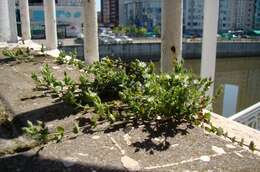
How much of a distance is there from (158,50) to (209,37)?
1836 inches

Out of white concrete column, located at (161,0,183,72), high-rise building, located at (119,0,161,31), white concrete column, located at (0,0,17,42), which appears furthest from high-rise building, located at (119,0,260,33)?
white concrete column, located at (161,0,183,72)

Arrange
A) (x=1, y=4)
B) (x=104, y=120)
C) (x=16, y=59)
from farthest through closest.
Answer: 1. (x=1, y=4)
2. (x=16, y=59)
3. (x=104, y=120)

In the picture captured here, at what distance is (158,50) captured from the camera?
1991 inches

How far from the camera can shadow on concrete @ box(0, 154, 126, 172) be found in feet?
6.43

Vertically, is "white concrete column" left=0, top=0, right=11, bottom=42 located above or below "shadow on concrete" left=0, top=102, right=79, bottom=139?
above

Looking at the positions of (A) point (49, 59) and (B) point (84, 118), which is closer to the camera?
(B) point (84, 118)

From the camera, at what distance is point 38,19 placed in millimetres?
50281

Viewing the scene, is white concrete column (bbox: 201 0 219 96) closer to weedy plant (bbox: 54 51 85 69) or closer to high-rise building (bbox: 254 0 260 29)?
weedy plant (bbox: 54 51 85 69)

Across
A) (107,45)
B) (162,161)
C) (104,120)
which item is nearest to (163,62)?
(104,120)

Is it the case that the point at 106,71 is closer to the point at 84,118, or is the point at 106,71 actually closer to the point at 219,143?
the point at 84,118

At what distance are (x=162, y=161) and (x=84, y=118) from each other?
1046 mm

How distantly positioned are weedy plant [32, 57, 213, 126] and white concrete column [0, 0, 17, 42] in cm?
995

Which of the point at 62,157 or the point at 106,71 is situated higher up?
the point at 106,71

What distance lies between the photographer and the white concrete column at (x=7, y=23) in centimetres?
1263
